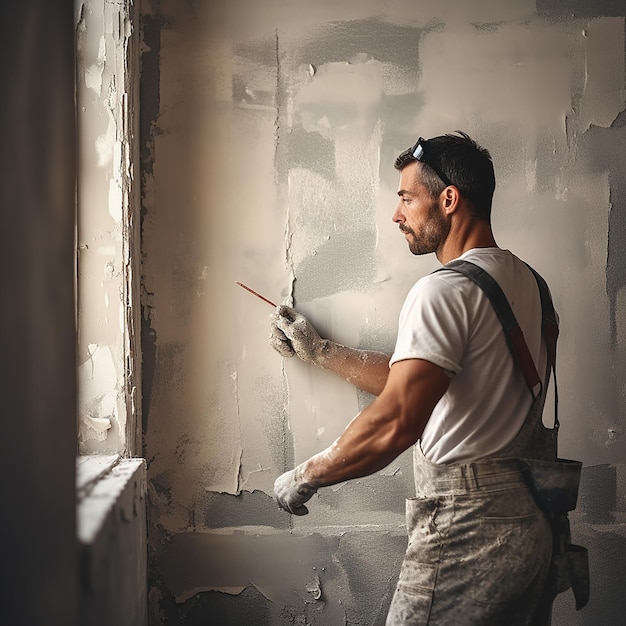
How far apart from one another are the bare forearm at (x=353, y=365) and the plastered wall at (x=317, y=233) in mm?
73

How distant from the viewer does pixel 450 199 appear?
1.71m

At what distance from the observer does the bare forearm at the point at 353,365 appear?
7.29 feet

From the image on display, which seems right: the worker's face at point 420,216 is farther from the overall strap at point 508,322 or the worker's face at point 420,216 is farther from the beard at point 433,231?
the overall strap at point 508,322

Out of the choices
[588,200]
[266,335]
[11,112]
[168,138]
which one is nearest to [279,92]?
[168,138]

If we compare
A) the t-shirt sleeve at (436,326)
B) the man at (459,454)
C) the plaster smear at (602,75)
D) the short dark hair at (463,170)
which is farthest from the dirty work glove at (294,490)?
the plaster smear at (602,75)

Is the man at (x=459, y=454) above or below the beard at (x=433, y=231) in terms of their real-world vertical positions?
below

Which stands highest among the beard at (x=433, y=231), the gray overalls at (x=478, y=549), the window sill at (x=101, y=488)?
the beard at (x=433, y=231)

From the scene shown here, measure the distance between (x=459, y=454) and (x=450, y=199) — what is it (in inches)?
24.5

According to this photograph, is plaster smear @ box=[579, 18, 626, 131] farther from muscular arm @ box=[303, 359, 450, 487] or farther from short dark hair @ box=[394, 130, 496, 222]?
muscular arm @ box=[303, 359, 450, 487]

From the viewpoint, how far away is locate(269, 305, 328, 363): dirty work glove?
86.8 inches

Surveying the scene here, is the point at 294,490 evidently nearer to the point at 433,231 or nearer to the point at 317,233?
the point at 433,231

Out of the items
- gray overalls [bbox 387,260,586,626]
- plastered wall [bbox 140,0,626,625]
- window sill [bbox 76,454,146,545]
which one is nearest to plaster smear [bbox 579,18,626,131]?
plastered wall [bbox 140,0,626,625]

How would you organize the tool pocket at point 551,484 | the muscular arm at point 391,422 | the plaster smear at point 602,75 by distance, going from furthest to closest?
the plaster smear at point 602,75 < the tool pocket at point 551,484 < the muscular arm at point 391,422

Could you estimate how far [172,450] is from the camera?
2.27 metres
